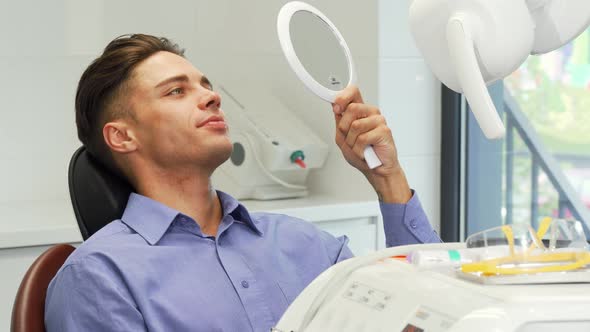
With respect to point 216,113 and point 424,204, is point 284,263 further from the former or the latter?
point 424,204

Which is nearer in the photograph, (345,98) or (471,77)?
(471,77)

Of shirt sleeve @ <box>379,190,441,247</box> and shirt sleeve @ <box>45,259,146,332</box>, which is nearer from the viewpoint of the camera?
shirt sleeve @ <box>45,259,146,332</box>

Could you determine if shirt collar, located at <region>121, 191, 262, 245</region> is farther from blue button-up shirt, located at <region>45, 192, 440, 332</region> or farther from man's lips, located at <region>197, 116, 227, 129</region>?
man's lips, located at <region>197, 116, 227, 129</region>

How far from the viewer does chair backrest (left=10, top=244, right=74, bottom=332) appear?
130 centimetres

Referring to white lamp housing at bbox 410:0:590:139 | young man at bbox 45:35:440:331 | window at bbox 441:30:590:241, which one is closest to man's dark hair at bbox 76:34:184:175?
young man at bbox 45:35:440:331

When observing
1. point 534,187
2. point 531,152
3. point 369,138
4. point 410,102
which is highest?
point 369,138

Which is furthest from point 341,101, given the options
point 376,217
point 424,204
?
point 424,204

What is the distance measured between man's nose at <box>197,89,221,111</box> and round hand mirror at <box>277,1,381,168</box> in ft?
0.82

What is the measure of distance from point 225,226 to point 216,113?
209mm

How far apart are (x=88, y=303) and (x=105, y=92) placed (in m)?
0.47

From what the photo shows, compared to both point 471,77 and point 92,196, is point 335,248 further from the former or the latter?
point 471,77

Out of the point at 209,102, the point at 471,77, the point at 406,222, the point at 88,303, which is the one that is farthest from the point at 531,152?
the point at 471,77

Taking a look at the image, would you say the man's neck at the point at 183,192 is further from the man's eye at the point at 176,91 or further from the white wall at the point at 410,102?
the white wall at the point at 410,102

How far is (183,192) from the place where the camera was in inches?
64.6
